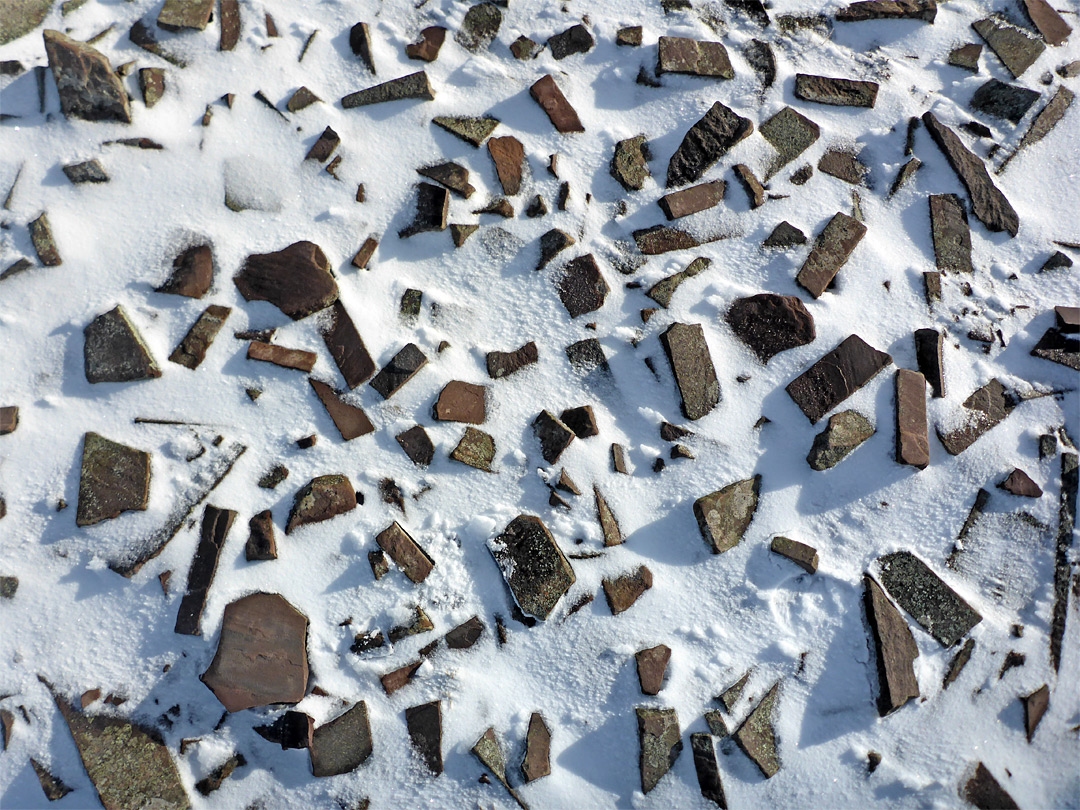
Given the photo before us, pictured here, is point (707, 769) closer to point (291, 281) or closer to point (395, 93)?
point (291, 281)

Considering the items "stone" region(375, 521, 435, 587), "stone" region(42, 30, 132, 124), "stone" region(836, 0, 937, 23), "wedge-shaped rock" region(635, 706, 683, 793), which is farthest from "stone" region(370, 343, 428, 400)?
"stone" region(836, 0, 937, 23)

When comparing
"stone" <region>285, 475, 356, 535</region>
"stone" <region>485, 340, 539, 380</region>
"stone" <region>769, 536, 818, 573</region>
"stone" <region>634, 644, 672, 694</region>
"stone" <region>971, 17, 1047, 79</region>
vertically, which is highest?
"stone" <region>971, 17, 1047, 79</region>

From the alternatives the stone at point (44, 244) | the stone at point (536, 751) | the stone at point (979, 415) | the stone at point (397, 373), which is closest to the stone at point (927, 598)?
the stone at point (979, 415)

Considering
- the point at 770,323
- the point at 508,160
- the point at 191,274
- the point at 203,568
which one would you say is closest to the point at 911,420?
the point at 770,323

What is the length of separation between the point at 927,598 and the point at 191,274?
2844 mm

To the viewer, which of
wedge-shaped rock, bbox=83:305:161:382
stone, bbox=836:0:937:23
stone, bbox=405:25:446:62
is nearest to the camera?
wedge-shaped rock, bbox=83:305:161:382

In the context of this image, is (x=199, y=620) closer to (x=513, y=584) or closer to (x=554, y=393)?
(x=513, y=584)

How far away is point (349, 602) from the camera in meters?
2.01

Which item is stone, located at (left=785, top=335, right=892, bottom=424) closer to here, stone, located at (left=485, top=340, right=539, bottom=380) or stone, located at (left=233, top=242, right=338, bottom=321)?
stone, located at (left=485, top=340, right=539, bottom=380)

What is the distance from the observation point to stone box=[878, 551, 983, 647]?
81.3 inches

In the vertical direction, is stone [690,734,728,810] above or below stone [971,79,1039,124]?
below

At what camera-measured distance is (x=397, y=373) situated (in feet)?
7.06

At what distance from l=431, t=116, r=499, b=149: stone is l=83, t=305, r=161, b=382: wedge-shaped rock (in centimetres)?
138

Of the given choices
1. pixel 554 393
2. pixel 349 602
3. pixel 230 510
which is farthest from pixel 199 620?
pixel 554 393
